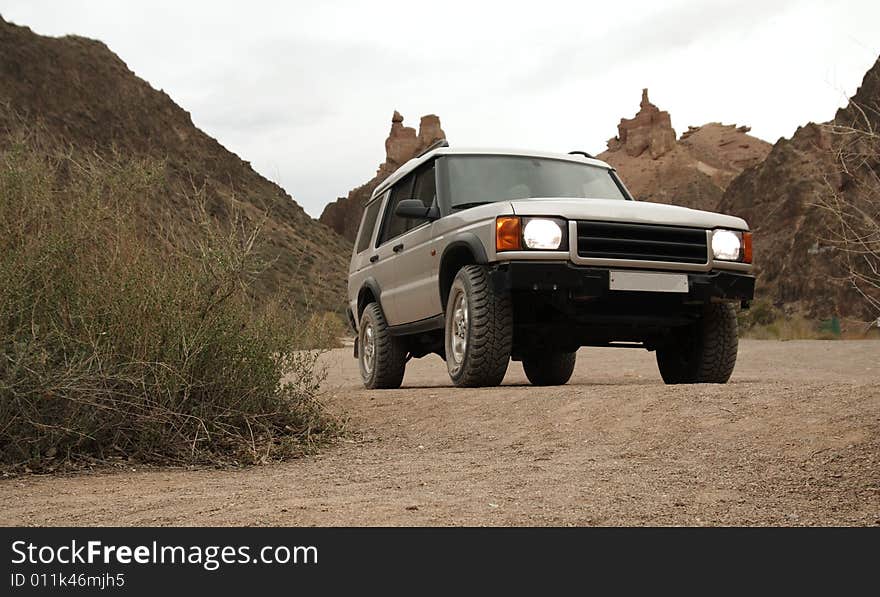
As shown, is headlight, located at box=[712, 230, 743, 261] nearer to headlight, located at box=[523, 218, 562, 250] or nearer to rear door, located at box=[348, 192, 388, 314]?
headlight, located at box=[523, 218, 562, 250]

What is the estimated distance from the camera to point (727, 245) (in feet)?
24.6

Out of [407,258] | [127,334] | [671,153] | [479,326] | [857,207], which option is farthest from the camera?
[671,153]

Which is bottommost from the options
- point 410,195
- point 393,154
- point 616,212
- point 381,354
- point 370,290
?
point 381,354

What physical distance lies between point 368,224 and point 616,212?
14.0 ft

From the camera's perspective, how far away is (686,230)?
734 cm

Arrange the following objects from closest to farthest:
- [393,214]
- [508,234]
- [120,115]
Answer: [508,234], [393,214], [120,115]

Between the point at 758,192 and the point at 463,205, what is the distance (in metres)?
41.0

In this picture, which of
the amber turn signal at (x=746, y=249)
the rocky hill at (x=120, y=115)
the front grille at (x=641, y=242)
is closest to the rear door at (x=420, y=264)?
the front grille at (x=641, y=242)

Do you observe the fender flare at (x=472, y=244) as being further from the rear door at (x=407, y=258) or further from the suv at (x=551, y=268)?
the rear door at (x=407, y=258)

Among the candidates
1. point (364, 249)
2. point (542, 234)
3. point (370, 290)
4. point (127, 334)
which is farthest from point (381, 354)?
point (127, 334)

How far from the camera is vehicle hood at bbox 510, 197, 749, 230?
7.04 meters

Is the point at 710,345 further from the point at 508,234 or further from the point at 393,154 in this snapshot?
the point at 393,154

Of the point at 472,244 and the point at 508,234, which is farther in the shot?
the point at 472,244
